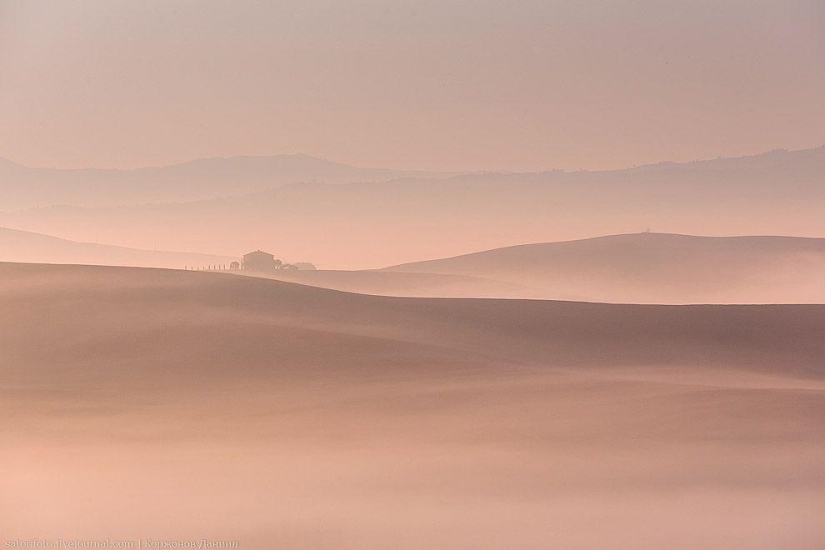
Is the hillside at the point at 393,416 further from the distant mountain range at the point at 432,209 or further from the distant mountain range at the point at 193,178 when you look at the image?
the distant mountain range at the point at 193,178

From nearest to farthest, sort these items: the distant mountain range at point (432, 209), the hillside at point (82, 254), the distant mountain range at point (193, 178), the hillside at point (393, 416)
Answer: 1. the hillside at point (393, 416)
2. the hillside at point (82, 254)
3. the distant mountain range at point (432, 209)
4. the distant mountain range at point (193, 178)

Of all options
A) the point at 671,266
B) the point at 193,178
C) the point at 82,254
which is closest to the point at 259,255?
the point at 193,178

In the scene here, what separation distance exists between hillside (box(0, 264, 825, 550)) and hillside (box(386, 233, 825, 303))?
0.78ft

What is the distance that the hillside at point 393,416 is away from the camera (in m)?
3.86

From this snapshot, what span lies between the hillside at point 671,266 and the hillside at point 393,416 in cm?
24

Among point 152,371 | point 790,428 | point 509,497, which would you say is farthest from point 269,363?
point 790,428

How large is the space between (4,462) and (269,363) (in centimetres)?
232

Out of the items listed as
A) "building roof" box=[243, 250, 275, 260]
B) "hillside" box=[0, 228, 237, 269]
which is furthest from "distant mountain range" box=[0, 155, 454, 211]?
"building roof" box=[243, 250, 275, 260]

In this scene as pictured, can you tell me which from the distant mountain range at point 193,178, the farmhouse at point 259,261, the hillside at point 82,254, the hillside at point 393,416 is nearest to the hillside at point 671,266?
the hillside at point 393,416

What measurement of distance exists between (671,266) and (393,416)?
12.9 ft

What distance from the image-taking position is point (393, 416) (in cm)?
525

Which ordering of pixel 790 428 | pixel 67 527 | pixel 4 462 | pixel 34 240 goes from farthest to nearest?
pixel 34 240 < pixel 790 428 < pixel 4 462 < pixel 67 527

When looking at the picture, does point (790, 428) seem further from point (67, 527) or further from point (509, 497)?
point (67, 527)

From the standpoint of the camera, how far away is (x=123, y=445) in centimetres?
475
